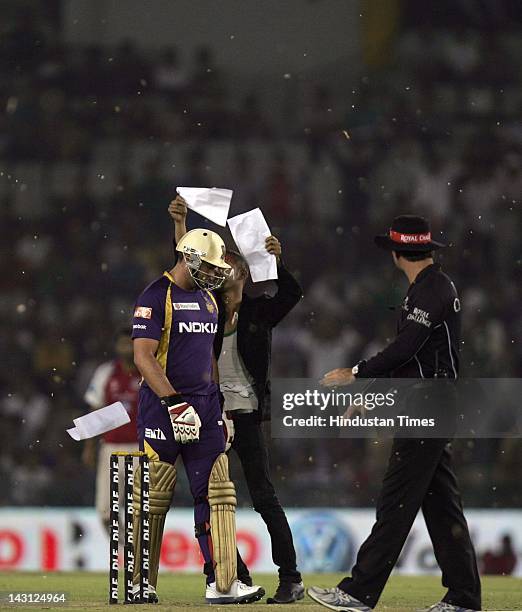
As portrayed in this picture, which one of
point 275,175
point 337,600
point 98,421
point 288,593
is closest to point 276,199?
point 275,175

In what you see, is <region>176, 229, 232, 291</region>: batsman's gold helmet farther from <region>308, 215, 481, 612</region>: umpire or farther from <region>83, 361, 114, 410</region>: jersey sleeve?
<region>83, 361, 114, 410</region>: jersey sleeve

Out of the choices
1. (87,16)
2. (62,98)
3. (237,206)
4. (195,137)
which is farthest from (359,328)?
(87,16)

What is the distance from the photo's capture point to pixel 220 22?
21.2 meters

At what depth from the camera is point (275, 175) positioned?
17062 mm

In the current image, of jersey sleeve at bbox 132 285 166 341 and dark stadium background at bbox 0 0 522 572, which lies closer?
jersey sleeve at bbox 132 285 166 341

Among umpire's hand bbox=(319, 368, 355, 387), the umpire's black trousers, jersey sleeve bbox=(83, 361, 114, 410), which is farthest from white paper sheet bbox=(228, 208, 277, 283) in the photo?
jersey sleeve bbox=(83, 361, 114, 410)

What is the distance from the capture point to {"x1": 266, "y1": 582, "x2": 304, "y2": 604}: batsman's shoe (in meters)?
7.36

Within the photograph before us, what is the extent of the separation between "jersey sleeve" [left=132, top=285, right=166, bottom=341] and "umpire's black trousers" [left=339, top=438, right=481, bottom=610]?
1225 millimetres

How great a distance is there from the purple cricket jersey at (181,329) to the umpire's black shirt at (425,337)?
0.87 meters

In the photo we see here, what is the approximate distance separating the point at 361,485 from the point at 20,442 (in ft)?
10.9

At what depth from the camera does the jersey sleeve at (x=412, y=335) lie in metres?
6.39

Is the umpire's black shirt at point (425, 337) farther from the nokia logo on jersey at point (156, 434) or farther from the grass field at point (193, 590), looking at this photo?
the grass field at point (193, 590)

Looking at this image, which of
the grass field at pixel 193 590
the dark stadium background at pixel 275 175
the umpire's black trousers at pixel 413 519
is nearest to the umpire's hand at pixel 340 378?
the umpire's black trousers at pixel 413 519

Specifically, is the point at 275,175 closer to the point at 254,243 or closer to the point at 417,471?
the point at 254,243
